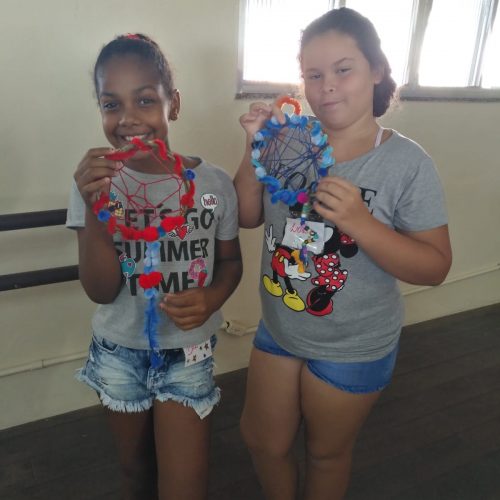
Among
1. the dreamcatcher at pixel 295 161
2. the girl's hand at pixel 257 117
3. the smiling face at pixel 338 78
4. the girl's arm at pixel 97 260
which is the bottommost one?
the girl's arm at pixel 97 260

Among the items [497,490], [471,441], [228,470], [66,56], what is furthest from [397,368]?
[66,56]

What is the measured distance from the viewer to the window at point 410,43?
160cm

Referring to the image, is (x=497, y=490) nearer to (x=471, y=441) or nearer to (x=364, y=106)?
(x=471, y=441)

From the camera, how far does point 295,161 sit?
0.97m

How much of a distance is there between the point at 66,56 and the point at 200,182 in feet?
2.18

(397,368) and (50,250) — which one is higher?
(50,250)

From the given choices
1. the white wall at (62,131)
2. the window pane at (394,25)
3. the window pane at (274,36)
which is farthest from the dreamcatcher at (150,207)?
the window pane at (394,25)

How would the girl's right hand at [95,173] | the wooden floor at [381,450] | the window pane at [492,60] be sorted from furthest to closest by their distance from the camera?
the window pane at [492,60] < the wooden floor at [381,450] < the girl's right hand at [95,173]

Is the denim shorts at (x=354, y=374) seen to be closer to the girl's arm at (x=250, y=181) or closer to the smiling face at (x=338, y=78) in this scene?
the girl's arm at (x=250, y=181)

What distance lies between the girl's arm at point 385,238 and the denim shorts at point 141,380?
0.41 meters

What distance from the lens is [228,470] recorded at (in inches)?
57.7

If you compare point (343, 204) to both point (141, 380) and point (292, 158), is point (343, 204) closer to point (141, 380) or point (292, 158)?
point (292, 158)

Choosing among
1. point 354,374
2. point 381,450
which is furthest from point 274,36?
point 381,450

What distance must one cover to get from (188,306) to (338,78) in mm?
512
